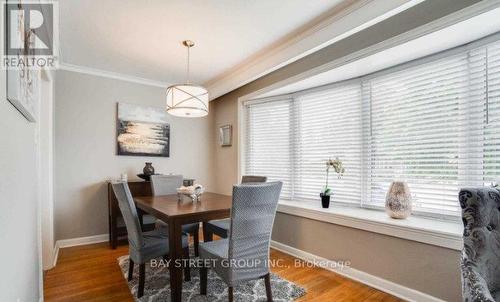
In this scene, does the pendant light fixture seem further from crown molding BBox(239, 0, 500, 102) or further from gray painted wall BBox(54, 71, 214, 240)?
gray painted wall BBox(54, 71, 214, 240)

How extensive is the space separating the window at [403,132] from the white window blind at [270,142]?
17 mm

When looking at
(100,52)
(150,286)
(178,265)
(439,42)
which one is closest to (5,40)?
(178,265)

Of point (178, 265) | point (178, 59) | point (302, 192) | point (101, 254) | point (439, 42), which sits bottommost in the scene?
point (101, 254)

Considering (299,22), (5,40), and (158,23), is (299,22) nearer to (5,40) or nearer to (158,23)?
(158,23)

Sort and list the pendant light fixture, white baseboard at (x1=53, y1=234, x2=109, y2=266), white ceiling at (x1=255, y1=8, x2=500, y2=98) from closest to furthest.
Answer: white ceiling at (x1=255, y1=8, x2=500, y2=98), the pendant light fixture, white baseboard at (x1=53, y1=234, x2=109, y2=266)

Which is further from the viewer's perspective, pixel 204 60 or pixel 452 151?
pixel 204 60

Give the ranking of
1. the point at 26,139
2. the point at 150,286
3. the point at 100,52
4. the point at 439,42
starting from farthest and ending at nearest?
1. the point at 100,52
2. the point at 150,286
3. the point at 439,42
4. the point at 26,139

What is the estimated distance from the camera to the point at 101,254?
3.01 meters

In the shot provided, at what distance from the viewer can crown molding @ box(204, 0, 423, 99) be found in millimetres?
1950

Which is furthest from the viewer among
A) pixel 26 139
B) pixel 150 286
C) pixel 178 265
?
pixel 150 286

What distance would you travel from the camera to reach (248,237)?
5.70ft

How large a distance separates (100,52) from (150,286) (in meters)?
2.63

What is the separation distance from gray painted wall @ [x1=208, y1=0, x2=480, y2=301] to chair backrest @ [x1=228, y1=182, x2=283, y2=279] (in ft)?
3.38

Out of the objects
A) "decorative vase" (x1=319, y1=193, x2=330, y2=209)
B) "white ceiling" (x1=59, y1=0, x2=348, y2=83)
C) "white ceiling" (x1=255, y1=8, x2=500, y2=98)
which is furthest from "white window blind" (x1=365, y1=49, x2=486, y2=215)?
"white ceiling" (x1=59, y1=0, x2=348, y2=83)
